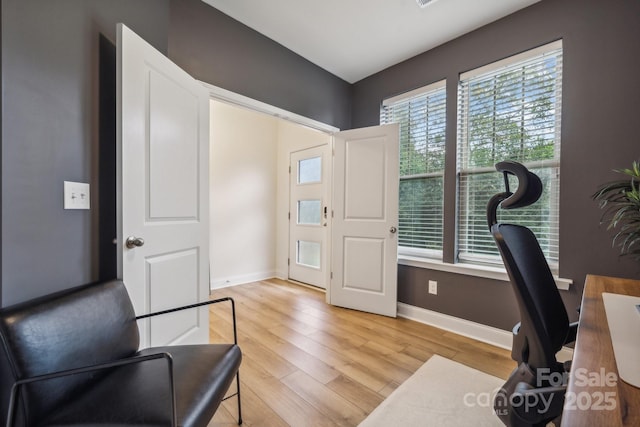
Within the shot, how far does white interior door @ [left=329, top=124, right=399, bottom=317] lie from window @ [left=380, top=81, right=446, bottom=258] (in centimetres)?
22

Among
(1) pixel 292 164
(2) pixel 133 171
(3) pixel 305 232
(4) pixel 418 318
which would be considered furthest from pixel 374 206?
(2) pixel 133 171

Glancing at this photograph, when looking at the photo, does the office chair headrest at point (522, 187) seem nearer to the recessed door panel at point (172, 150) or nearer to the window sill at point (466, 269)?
the window sill at point (466, 269)

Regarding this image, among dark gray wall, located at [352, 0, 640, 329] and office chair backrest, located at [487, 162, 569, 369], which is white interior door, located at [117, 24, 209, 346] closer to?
office chair backrest, located at [487, 162, 569, 369]

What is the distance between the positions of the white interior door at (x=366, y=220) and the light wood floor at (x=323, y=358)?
243 millimetres

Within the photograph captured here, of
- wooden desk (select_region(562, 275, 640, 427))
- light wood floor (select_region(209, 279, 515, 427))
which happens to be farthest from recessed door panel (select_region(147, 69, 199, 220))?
wooden desk (select_region(562, 275, 640, 427))

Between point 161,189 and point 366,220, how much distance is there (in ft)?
6.38

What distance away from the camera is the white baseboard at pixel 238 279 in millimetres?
3711

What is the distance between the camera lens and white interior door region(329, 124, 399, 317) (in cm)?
272

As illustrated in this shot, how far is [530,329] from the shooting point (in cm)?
77

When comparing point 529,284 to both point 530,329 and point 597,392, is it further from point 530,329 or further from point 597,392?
point 597,392

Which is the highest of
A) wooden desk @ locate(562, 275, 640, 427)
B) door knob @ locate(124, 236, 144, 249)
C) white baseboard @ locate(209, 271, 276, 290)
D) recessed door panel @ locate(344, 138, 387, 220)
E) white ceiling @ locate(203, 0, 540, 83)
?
white ceiling @ locate(203, 0, 540, 83)

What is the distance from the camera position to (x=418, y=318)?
265 centimetres

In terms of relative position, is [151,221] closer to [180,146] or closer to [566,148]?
[180,146]

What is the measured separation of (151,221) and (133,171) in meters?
0.28
